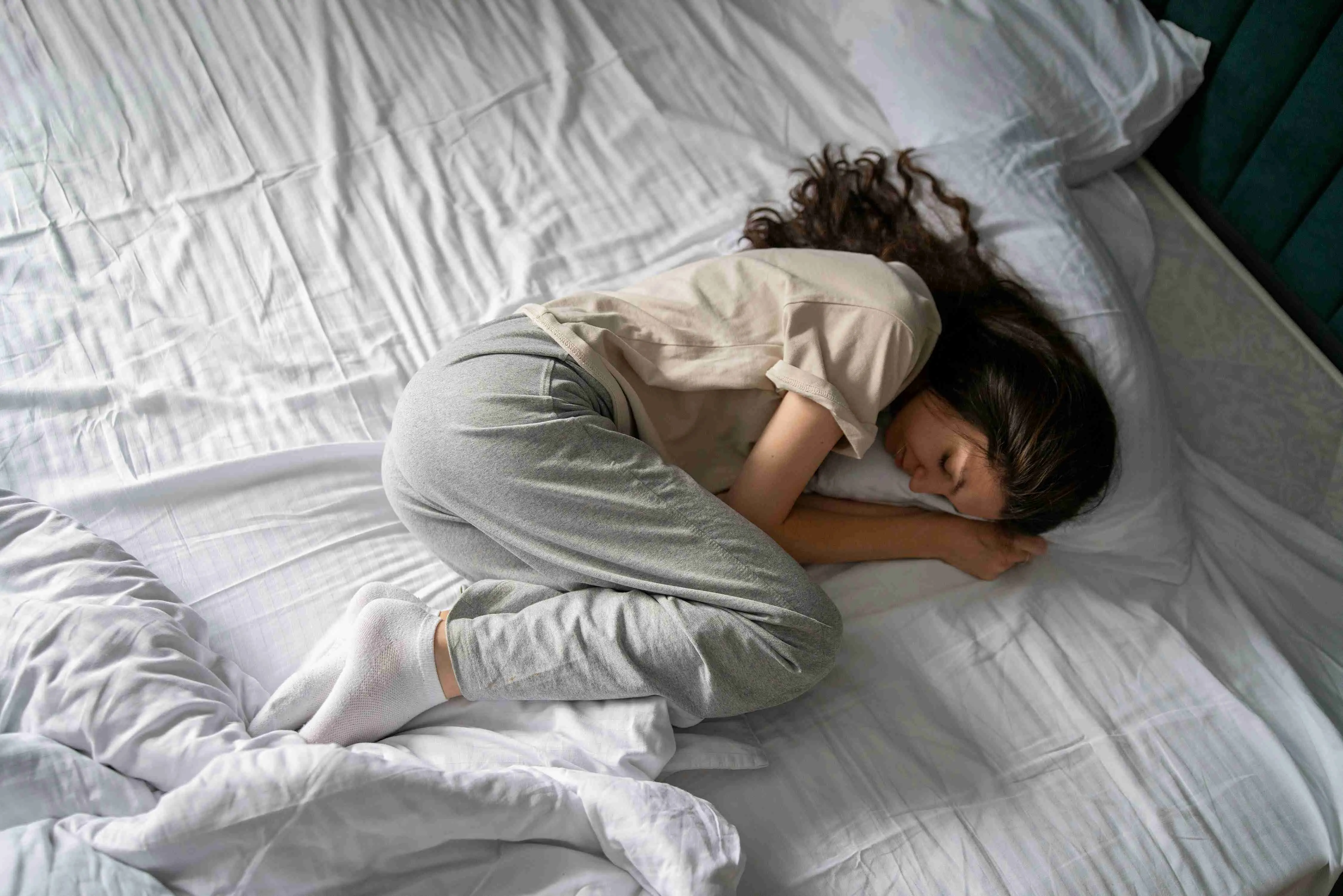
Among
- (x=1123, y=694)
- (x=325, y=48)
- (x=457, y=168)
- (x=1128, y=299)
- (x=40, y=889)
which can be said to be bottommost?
(x=1123, y=694)

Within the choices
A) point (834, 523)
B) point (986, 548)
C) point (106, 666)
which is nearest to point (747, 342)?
point (834, 523)

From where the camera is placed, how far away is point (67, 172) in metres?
1.22

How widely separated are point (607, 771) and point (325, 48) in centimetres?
117

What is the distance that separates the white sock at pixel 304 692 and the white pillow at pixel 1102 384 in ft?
1.90

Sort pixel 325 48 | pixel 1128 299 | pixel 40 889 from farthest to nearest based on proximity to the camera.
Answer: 1. pixel 325 48
2. pixel 1128 299
3. pixel 40 889

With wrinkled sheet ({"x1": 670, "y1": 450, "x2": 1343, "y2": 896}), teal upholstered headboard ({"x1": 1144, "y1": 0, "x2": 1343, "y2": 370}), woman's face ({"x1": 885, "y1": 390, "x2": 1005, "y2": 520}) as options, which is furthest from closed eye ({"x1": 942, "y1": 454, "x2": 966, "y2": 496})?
teal upholstered headboard ({"x1": 1144, "y1": 0, "x2": 1343, "y2": 370})

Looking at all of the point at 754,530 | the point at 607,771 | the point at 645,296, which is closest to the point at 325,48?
the point at 645,296

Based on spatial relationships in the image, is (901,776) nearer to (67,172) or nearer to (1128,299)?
(1128,299)

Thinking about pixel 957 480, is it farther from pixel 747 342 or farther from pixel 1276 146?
pixel 1276 146

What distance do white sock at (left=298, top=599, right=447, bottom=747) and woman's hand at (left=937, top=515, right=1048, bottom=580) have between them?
593 mm

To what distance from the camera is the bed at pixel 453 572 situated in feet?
2.51

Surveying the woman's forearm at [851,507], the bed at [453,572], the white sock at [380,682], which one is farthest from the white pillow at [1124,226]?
the white sock at [380,682]

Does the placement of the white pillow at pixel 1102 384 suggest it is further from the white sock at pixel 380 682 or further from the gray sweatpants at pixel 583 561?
the white sock at pixel 380 682

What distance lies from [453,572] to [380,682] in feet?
0.62
